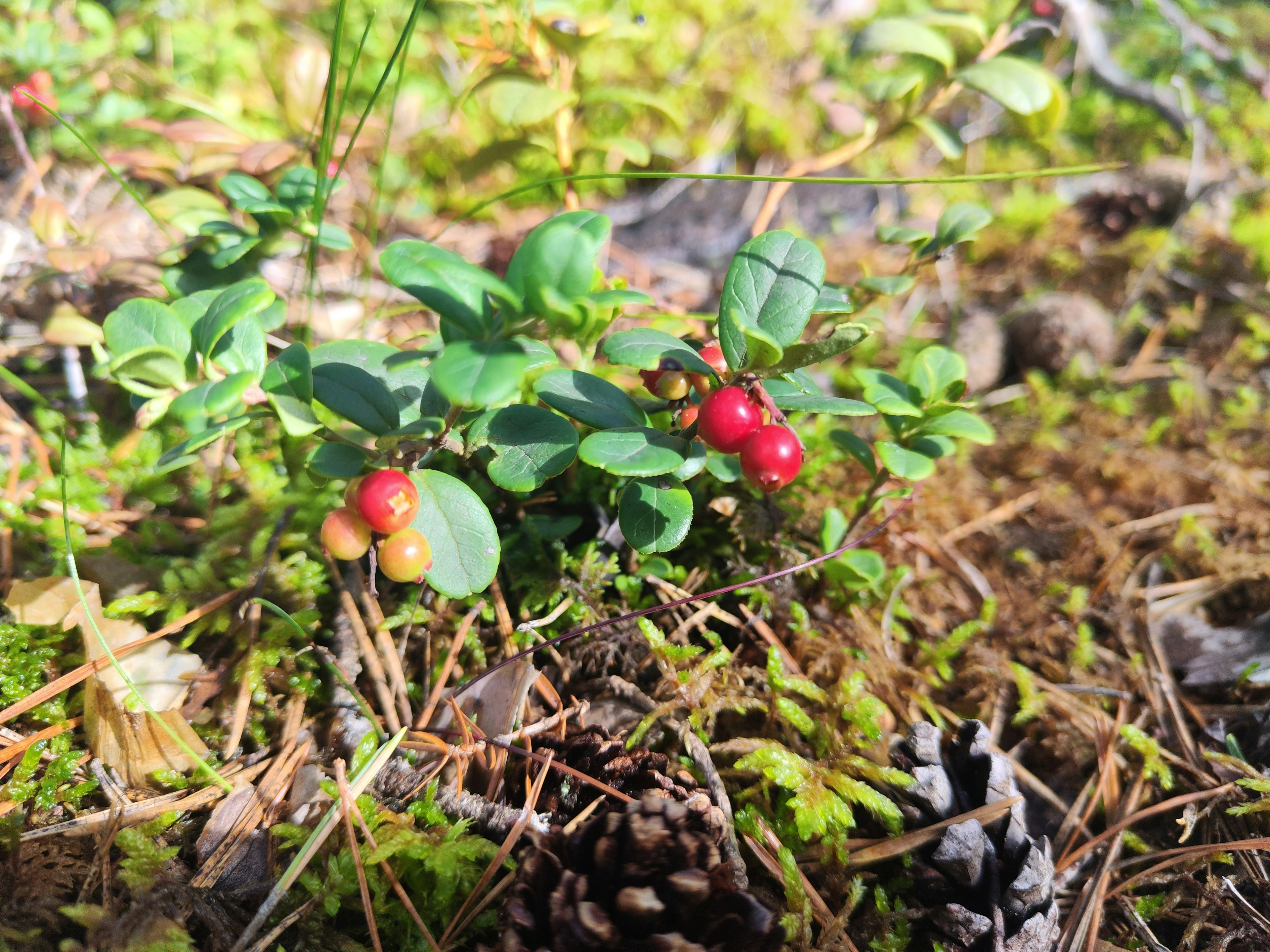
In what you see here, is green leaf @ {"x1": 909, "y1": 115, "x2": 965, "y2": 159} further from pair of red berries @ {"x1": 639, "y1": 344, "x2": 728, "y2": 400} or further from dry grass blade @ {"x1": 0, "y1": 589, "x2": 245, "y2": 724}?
dry grass blade @ {"x1": 0, "y1": 589, "x2": 245, "y2": 724}

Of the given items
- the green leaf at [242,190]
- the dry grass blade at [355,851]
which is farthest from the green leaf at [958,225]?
the dry grass blade at [355,851]

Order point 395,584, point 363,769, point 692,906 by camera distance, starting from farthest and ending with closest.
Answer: point 395,584 → point 363,769 → point 692,906

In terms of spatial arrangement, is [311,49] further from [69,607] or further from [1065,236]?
[1065,236]

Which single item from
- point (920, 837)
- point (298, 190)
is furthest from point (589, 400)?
point (920, 837)

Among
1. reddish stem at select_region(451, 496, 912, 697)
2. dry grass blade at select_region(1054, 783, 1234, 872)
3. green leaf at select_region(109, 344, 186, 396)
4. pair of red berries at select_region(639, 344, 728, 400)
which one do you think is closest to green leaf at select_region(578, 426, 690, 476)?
pair of red berries at select_region(639, 344, 728, 400)

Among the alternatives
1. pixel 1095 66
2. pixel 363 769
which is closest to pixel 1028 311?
pixel 1095 66
